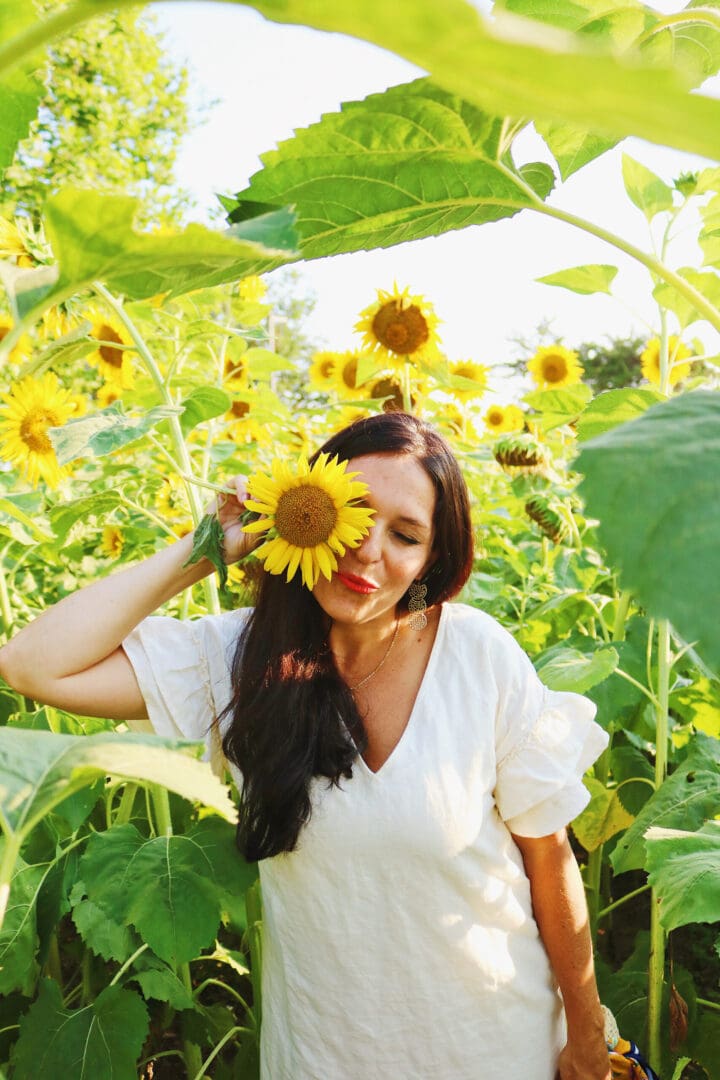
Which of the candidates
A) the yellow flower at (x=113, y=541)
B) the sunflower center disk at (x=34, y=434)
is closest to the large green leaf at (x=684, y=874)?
the sunflower center disk at (x=34, y=434)

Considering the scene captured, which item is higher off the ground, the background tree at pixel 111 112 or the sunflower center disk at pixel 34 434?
the background tree at pixel 111 112

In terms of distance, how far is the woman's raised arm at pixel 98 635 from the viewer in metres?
1.09

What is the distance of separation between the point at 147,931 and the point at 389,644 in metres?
0.46

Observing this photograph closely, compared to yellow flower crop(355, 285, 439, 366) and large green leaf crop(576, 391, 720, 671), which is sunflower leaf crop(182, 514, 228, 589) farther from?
yellow flower crop(355, 285, 439, 366)

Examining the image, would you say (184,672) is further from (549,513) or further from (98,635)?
(549,513)

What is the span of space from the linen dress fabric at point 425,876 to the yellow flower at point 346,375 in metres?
0.98

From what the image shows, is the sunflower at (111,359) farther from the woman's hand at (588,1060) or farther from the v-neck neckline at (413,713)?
the woman's hand at (588,1060)

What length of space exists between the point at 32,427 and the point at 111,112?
4.73 metres

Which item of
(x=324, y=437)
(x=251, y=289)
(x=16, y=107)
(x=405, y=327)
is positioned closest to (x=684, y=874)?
(x=16, y=107)

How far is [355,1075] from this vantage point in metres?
1.12

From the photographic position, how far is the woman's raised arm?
109cm

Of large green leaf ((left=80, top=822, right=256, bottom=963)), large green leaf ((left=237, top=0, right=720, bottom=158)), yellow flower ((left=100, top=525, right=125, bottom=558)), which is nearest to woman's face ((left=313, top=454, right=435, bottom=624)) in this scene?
large green leaf ((left=80, top=822, right=256, bottom=963))

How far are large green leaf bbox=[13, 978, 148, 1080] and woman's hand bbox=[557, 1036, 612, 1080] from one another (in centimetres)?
55

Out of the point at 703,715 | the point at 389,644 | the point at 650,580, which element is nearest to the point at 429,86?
the point at 650,580
